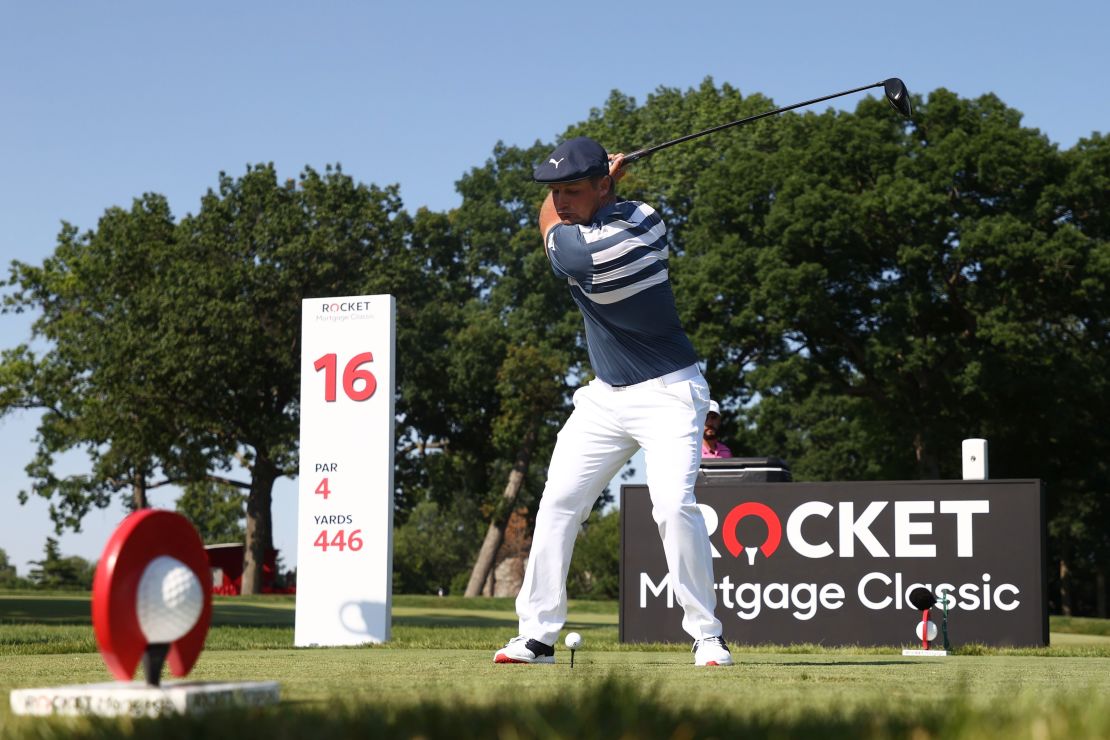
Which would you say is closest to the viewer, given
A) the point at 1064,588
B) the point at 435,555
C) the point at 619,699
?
the point at 619,699

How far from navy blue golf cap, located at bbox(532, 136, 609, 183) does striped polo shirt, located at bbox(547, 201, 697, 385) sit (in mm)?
202

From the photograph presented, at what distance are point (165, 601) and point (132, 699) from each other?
0.25 meters

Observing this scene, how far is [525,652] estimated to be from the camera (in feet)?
20.7

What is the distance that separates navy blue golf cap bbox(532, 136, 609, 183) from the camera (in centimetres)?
629

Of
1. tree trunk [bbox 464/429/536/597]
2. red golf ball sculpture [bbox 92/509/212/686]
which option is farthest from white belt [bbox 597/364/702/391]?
tree trunk [bbox 464/429/536/597]

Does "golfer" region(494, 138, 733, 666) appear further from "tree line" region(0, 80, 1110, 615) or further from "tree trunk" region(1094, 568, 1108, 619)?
"tree trunk" region(1094, 568, 1108, 619)

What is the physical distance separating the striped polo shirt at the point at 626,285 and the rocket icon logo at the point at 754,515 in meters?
5.56

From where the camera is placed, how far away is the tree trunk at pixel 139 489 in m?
48.1

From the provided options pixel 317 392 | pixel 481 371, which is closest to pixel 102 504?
pixel 481 371

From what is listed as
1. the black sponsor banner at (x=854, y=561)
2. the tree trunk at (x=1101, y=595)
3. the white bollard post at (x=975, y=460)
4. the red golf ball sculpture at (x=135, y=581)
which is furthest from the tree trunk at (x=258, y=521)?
the red golf ball sculpture at (x=135, y=581)

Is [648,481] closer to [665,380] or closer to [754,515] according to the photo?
[665,380]

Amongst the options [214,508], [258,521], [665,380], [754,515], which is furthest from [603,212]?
[214,508]

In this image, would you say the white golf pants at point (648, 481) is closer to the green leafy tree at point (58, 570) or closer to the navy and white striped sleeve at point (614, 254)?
the navy and white striped sleeve at point (614, 254)

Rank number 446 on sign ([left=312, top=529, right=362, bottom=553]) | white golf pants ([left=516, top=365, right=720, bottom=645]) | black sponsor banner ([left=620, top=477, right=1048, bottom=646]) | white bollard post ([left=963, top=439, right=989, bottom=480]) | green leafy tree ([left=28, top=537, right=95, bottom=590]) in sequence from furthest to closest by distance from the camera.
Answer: green leafy tree ([left=28, top=537, right=95, bottom=590]) → number 446 on sign ([left=312, top=529, right=362, bottom=553]) → white bollard post ([left=963, top=439, right=989, bottom=480]) → black sponsor banner ([left=620, top=477, right=1048, bottom=646]) → white golf pants ([left=516, top=365, right=720, bottom=645])
